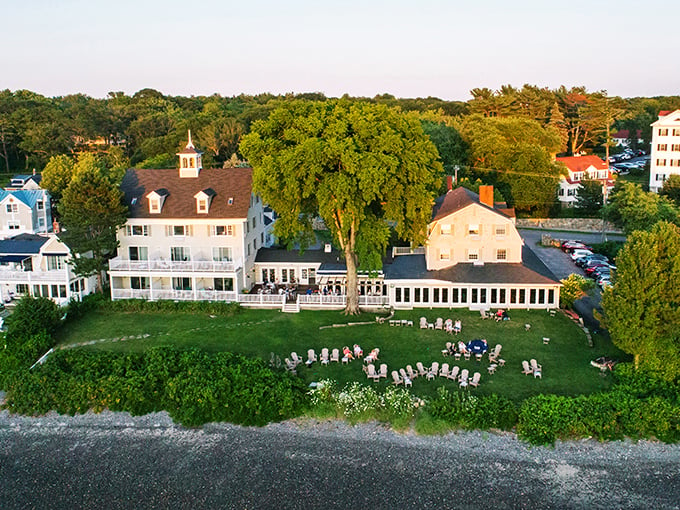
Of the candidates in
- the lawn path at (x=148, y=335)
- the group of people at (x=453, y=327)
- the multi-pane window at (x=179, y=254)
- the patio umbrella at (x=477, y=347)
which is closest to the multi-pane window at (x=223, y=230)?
the multi-pane window at (x=179, y=254)

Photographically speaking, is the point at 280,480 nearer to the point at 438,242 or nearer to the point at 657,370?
the point at 657,370

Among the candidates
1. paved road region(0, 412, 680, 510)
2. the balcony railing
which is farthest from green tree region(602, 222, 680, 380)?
the balcony railing

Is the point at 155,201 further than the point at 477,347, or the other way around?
the point at 155,201

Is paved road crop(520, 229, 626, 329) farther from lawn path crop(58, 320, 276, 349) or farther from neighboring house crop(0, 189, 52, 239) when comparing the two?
neighboring house crop(0, 189, 52, 239)

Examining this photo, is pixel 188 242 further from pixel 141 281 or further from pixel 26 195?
pixel 26 195

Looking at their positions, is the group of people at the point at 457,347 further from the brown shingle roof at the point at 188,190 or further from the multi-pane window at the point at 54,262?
the multi-pane window at the point at 54,262

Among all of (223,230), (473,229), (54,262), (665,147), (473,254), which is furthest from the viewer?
(665,147)

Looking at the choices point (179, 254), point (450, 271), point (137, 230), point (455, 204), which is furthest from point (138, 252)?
point (455, 204)
